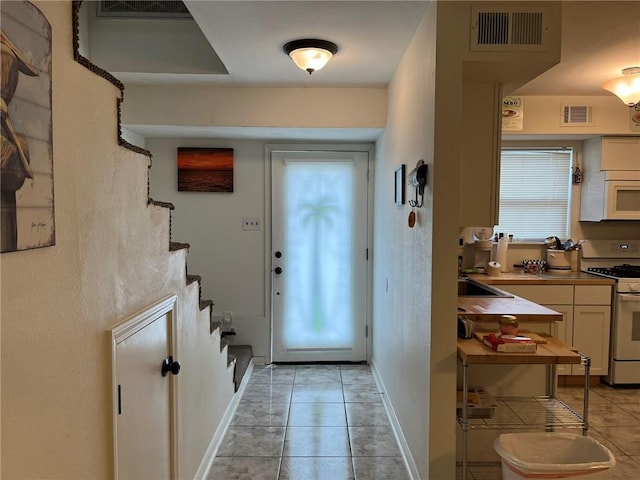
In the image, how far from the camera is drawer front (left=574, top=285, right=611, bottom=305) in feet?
11.5

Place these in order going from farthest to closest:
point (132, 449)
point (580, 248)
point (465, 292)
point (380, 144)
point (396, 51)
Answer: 1. point (580, 248)
2. point (380, 144)
3. point (465, 292)
4. point (396, 51)
5. point (132, 449)

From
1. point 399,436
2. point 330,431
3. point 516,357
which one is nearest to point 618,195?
point 516,357

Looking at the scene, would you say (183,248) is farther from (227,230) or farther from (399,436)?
(227,230)

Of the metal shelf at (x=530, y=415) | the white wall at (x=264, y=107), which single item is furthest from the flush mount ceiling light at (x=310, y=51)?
the metal shelf at (x=530, y=415)

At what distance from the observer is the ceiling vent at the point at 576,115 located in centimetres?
360

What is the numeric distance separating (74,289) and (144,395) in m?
0.68

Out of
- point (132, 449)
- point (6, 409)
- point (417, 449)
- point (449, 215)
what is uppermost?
point (449, 215)

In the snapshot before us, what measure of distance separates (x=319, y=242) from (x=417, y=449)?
224 cm

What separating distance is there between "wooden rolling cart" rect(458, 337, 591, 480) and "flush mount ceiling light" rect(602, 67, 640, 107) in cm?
191

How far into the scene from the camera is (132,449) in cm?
154

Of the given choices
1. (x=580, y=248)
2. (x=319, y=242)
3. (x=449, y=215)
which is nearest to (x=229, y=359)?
(x=319, y=242)

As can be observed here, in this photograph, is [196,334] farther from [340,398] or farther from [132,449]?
[340,398]

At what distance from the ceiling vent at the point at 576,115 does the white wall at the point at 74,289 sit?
3.43 meters

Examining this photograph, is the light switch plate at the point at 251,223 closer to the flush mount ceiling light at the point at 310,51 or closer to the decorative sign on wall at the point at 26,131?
the flush mount ceiling light at the point at 310,51
